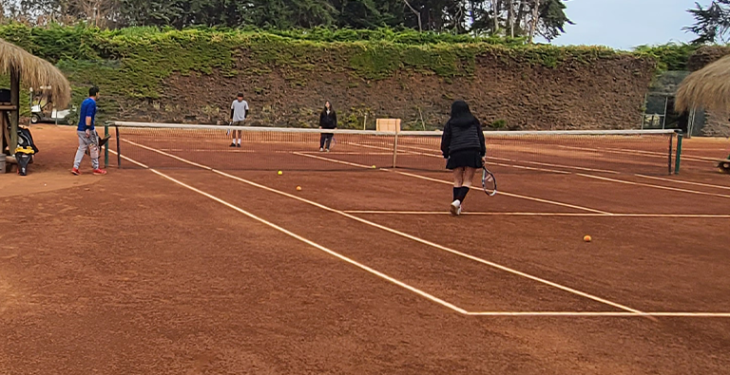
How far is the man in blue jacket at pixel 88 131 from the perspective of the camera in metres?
11.5

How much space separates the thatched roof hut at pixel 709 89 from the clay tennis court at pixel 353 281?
547cm

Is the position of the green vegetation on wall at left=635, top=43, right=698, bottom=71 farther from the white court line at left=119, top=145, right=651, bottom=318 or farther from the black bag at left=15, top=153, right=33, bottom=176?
the black bag at left=15, top=153, right=33, bottom=176

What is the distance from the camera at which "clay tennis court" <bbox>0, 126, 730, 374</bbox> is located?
4.02 metres

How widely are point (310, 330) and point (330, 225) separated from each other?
3648 millimetres

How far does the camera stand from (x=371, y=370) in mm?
3795

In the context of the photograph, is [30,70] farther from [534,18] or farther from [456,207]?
Answer: [534,18]

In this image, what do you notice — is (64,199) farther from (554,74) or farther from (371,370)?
(554,74)

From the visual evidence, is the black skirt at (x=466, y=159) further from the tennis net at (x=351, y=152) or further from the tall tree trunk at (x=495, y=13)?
the tall tree trunk at (x=495, y=13)


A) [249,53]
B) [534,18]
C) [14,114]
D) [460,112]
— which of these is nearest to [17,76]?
[14,114]

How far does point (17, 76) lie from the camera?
12.2m

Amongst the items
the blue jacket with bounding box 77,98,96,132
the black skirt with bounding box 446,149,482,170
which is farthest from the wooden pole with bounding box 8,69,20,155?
the black skirt with bounding box 446,149,482,170

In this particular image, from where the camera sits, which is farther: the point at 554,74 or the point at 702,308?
the point at 554,74

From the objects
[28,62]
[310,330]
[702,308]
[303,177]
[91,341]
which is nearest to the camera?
[91,341]

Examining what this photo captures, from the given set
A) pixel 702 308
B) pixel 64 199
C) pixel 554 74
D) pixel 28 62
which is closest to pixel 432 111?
pixel 554 74
